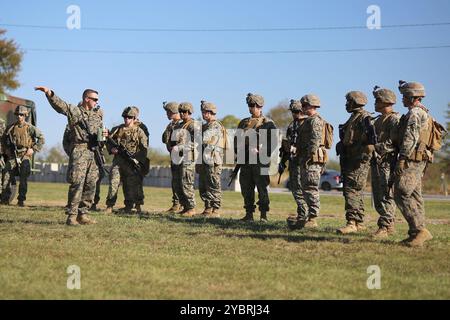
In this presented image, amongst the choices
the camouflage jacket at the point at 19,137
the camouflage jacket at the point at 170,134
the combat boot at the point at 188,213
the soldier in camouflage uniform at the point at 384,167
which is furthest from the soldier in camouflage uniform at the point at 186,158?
the soldier in camouflage uniform at the point at 384,167

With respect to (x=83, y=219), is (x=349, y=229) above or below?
below

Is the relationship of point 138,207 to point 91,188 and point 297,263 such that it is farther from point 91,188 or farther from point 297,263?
point 297,263

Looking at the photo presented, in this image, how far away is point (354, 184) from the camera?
996cm

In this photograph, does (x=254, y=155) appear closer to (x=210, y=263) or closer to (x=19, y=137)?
(x=210, y=263)

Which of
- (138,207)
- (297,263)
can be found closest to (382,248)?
(297,263)

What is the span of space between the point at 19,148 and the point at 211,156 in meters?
5.35

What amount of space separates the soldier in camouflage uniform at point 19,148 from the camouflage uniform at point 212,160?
16.0 ft

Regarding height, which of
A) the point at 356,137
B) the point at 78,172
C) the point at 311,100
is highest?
the point at 311,100

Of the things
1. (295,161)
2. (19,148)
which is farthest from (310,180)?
(19,148)

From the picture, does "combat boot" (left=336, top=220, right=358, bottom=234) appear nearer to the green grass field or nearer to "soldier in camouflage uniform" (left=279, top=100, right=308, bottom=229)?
the green grass field

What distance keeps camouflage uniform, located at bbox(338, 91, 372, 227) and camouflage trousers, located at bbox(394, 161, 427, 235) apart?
1515 mm

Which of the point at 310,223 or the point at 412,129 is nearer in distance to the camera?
the point at 412,129

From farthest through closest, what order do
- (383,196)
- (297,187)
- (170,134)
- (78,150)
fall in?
(170,134) < (297,187) < (78,150) < (383,196)

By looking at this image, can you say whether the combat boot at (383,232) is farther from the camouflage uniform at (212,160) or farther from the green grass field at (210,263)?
the camouflage uniform at (212,160)
